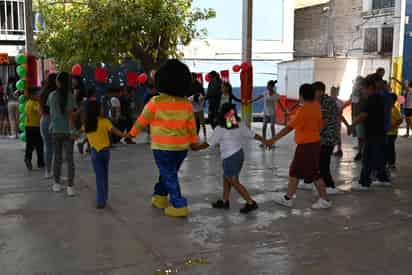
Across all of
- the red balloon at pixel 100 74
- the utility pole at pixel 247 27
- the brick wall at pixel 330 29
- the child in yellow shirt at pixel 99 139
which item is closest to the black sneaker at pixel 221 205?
the child in yellow shirt at pixel 99 139

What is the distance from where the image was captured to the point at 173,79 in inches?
203

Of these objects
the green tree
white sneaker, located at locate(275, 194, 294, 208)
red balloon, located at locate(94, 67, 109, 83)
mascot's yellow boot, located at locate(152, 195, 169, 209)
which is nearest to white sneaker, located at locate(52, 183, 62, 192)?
mascot's yellow boot, located at locate(152, 195, 169, 209)

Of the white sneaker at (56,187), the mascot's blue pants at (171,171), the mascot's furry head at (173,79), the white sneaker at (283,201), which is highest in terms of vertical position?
the mascot's furry head at (173,79)

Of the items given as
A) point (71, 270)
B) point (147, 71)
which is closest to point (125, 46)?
point (147, 71)

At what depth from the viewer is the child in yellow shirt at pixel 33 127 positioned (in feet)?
24.7

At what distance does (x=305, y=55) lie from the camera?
2622 cm

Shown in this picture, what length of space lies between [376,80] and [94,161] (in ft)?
12.4

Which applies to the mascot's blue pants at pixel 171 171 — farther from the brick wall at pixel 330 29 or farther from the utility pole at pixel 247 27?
the brick wall at pixel 330 29

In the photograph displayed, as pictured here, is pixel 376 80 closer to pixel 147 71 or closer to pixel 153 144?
pixel 153 144

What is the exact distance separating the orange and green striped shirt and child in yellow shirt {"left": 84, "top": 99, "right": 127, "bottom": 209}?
43cm

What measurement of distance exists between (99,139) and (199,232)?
5.24ft

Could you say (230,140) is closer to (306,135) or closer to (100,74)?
(306,135)

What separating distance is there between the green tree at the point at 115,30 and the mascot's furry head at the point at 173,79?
704 cm

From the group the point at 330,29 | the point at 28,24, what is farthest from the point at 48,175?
the point at 330,29
